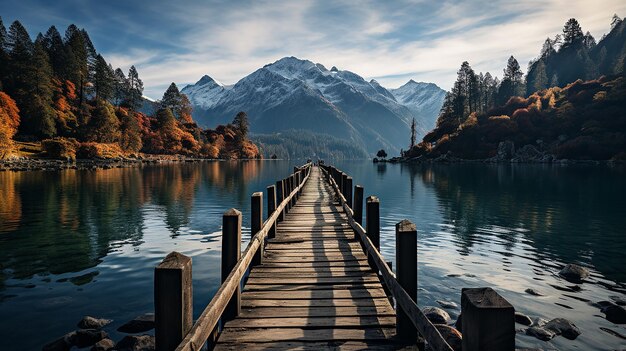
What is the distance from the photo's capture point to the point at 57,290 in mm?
11086

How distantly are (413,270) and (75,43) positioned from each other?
13834 cm

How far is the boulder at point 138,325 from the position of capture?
8594mm

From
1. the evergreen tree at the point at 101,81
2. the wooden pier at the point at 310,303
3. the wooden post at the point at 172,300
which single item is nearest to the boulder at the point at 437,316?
the wooden pier at the point at 310,303

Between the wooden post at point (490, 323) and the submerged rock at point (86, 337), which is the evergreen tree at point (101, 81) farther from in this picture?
the wooden post at point (490, 323)

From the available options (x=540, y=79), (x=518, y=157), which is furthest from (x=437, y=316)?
(x=540, y=79)

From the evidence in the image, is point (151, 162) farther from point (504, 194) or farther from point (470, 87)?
point (470, 87)

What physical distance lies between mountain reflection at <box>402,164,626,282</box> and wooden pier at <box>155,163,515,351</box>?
411 inches

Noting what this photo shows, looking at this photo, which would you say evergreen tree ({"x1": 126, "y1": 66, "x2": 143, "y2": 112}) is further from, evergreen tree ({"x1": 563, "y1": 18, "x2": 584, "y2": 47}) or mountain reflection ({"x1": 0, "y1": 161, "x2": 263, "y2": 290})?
evergreen tree ({"x1": 563, "y1": 18, "x2": 584, "y2": 47})

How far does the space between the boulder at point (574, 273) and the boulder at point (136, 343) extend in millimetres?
13385

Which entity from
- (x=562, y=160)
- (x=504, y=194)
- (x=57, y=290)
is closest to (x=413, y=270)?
(x=57, y=290)

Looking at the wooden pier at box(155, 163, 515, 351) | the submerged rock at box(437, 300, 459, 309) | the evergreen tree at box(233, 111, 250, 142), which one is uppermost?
the evergreen tree at box(233, 111, 250, 142)

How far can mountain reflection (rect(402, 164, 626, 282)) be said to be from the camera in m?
16.4

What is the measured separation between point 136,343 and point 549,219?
1013 inches

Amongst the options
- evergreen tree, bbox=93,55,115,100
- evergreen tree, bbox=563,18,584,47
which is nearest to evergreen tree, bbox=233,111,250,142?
evergreen tree, bbox=93,55,115,100
